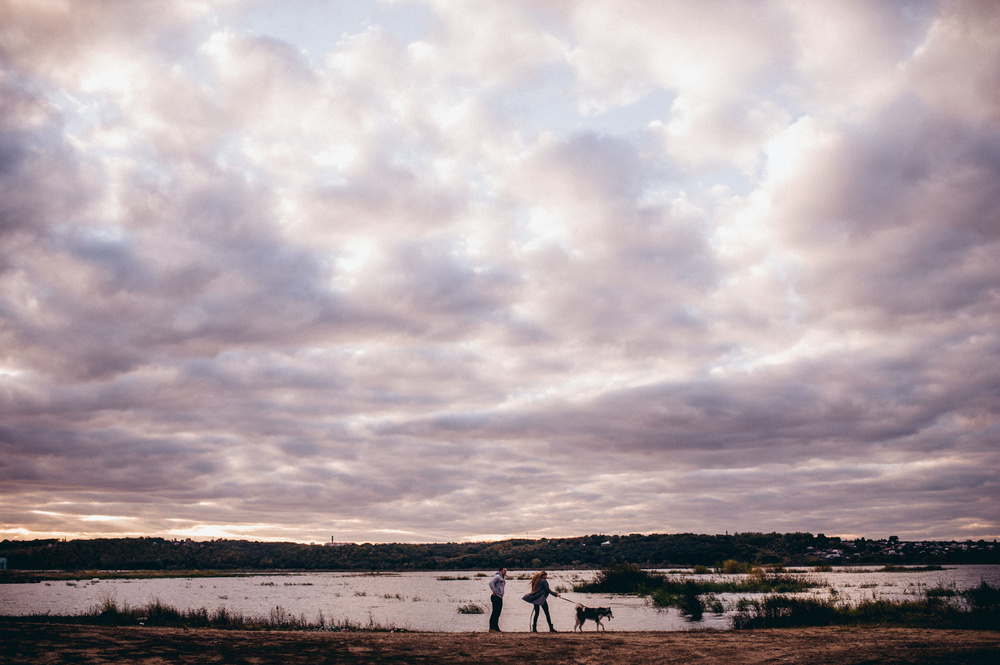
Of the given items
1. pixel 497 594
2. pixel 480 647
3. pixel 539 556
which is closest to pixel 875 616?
pixel 497 594

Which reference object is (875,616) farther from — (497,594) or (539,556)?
(539,556)

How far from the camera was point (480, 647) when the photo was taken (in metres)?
18.9

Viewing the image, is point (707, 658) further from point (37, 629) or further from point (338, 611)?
point (338, 611)

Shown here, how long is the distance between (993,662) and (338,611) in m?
38.3

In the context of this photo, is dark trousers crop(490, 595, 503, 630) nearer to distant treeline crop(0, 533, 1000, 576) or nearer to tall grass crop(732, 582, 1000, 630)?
tall grass crop(732, 582, 1000, 630)

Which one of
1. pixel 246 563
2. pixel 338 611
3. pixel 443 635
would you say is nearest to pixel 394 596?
pixel 338 611

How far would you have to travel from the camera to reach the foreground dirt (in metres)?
16.2

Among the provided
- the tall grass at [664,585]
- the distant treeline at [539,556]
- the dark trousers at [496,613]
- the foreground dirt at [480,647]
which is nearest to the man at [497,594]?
the dark trousers at [496,613]

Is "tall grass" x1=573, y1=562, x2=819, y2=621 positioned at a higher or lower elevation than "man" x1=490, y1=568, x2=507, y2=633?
lower

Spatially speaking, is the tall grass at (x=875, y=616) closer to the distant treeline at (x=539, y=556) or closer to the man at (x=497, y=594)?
the man at (x=497, y=594)

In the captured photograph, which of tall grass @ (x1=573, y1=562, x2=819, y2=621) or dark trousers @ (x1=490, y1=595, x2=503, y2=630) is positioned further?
tall grass @ (x1=573, y1=562, x2=819, y2=621)

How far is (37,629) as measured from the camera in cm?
1911

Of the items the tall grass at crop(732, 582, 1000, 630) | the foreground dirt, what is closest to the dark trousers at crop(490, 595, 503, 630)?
the foreground dirt

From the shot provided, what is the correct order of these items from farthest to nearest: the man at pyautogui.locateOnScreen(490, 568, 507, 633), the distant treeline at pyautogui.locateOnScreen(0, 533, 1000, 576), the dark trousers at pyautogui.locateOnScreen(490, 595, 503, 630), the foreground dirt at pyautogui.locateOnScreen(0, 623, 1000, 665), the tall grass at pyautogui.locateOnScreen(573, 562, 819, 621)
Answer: the distant treeline at pyautogui.locateOnScreen(0, 533, 1000, 576) < the tall grass at pyautogui.locateOnScreen(573, 562, 819, 621) < the man at pyautogui.locateOnScreen(490, 568, 507, 633) < the dark trousers at pyautogui.locateOnScreen(490, 595, 503, 630) < the foreground dirt at pyautogui.locateOnScreen(0, 623, 1000, 665)
